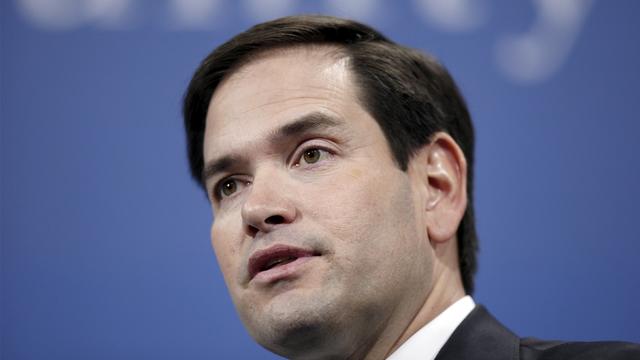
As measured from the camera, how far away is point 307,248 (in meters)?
1.48

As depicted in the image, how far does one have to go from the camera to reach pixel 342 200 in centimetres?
153

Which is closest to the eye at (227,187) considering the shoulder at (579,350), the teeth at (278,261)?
the teeth at (278,261)

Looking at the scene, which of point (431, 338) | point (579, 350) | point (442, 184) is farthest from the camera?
point (442, 184)

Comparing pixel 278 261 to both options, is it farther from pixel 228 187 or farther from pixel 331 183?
pixel 228 187

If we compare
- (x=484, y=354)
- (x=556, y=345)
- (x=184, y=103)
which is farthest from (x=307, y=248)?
(x=184, y=103)

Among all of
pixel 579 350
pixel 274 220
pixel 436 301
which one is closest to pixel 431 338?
pixel 436 301

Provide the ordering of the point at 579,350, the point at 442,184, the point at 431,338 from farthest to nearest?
the point at 442,184
the point at 431,338
the point at 579,350

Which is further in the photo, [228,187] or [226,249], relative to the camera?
[228,187]

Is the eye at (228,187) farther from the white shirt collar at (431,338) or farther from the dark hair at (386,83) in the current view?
the white shirt collar at (431,338)

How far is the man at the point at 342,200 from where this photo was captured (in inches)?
59.0

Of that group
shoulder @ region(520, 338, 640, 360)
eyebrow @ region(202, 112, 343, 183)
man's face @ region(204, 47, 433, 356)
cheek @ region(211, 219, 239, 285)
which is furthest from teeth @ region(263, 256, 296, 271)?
shoulder @ region(520, 338, 640, 360)

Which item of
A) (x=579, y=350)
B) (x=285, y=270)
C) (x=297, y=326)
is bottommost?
(x=579, y=350)

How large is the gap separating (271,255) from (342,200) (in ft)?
0.55

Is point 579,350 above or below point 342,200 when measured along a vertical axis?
below
